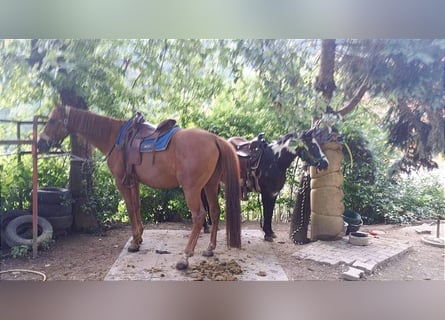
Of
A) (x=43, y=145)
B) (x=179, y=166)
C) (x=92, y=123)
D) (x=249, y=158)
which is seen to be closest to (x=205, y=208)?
(x=179, y=166)

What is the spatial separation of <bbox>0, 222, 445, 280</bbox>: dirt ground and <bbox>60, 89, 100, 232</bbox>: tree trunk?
80 millimetres

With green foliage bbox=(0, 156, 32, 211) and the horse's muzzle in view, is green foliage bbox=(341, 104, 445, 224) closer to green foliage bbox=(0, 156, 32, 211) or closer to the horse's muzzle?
the horse's muzzle

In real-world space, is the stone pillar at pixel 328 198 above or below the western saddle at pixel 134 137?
below

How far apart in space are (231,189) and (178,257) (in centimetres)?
55

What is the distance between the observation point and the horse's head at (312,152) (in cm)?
233

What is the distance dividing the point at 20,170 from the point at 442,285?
115 inches

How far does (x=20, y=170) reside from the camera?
234 centimetres

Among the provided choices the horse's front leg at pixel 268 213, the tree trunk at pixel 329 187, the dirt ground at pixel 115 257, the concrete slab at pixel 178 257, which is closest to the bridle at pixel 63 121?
the dirt ground at pixel 115 257

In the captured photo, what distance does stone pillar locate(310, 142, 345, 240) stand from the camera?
2340 millimetres

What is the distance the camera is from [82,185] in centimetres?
236

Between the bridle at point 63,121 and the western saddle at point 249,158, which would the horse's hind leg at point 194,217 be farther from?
the bridle at point 63,121

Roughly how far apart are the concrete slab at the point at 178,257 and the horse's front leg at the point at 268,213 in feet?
0.14

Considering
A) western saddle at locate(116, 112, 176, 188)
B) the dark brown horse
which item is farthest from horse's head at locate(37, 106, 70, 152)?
western saddle at locate(116, 112, 176, 188)
